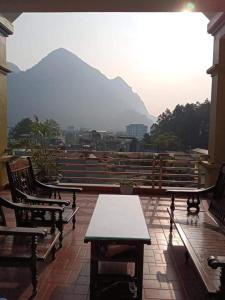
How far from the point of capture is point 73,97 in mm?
46438

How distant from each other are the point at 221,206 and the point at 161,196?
11.2 feet

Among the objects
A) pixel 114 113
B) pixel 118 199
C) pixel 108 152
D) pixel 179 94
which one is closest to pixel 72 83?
pixel 114 113

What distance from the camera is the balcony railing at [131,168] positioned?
7418 mm

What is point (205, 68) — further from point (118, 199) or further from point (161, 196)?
point (118, 199)

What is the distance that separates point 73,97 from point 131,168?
3982cm

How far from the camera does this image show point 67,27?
9.36m

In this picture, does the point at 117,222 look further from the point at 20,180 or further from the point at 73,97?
the point at 73,97

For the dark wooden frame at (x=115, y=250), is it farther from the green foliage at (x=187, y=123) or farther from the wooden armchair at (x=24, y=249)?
the green foliage at (x=187, y=123)

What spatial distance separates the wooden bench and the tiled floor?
24 centimetres

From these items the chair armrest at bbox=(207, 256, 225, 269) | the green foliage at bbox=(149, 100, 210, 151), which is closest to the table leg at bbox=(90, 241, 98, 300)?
the chair armrest at bbox=(207, 256, 225, 269)

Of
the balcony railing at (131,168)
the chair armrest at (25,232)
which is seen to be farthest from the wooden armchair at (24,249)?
the balcony railing at (131,168)

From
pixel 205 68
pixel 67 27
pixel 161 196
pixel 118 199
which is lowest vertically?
pixel 161 196

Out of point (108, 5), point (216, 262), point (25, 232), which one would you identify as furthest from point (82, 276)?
point (108, 5)

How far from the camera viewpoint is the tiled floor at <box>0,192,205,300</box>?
2664 millimetres
